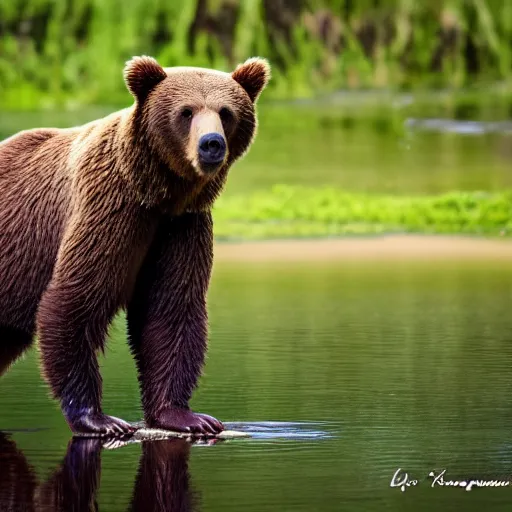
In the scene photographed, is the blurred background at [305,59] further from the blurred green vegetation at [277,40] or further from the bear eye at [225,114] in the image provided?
the bear eye at [225,114]

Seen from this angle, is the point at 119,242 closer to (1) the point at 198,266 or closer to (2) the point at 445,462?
(1) the point at 198,266

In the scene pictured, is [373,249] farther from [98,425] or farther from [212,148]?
[212,148]

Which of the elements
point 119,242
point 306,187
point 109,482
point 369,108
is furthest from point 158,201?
point 369,108

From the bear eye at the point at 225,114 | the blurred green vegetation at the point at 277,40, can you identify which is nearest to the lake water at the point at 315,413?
the bear eye at the point at 225,114

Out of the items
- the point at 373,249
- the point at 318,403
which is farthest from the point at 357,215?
the point at 318,403

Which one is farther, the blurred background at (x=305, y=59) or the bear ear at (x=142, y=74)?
the blurred background at (x=305, y=59)

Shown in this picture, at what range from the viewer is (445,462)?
23.7ft

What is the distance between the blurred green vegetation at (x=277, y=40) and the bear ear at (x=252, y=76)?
32357 mm

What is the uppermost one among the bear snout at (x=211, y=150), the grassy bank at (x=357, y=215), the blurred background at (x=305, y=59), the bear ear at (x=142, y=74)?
the blurred background at (x=305, y=59)

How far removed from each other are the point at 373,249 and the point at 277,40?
86.2 ft

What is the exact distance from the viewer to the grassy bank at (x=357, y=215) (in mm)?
18297

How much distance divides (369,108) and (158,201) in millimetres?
28813

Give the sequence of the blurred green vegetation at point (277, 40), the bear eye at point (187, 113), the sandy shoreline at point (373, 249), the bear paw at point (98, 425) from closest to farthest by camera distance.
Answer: the bear eye at point (187, 113) → the bear paw at point (98, 425) → the sandy shoreline at point (373, 249) → the blurred green vegetation at point (277, 40)

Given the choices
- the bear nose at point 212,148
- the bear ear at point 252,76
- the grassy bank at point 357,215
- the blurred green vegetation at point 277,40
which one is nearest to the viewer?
the bear nose at point 212,148
